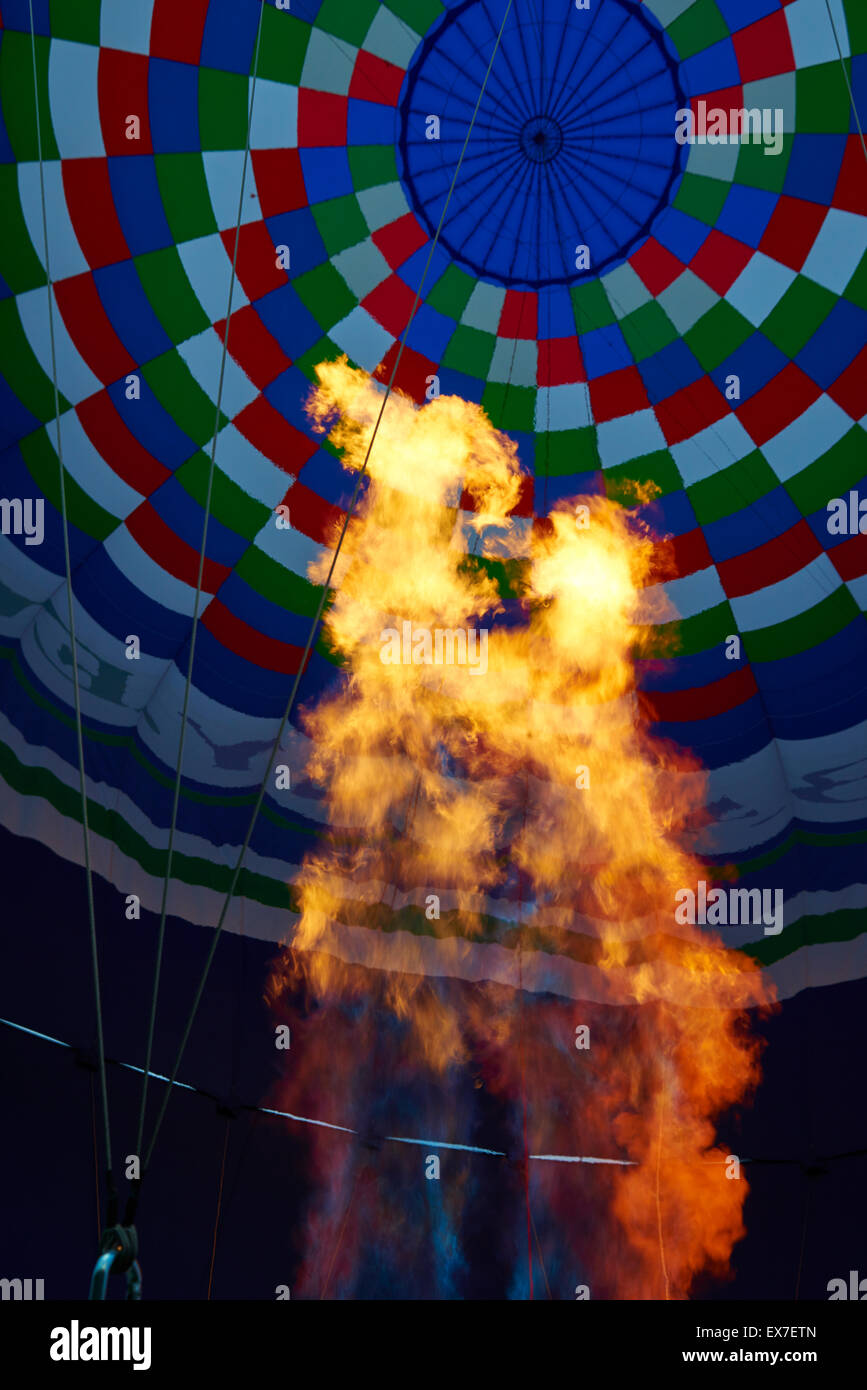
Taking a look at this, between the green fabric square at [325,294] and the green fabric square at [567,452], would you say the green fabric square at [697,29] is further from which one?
the green fabric square at [325,294]

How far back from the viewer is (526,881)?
8.55 metres

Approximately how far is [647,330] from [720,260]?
0.59m

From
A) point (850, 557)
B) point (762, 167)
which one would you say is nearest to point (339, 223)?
point (762, 167)

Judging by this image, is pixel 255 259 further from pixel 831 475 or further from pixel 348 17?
pixel 831 475

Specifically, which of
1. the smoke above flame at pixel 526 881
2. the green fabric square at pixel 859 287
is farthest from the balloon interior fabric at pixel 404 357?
the smoke above flame at pixel 526 881

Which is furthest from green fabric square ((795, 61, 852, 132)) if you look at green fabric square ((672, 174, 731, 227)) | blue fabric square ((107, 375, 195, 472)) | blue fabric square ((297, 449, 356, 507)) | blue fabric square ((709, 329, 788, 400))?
blue fabric square ((107, 375, 195, 472))

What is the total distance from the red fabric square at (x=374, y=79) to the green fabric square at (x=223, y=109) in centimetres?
62

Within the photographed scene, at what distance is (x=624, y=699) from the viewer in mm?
8242

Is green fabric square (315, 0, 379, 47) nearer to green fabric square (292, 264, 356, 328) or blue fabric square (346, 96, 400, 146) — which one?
blue fabric square (346, 96, 400, 146)

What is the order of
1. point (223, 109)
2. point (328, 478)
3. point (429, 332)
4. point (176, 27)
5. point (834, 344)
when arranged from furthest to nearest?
point (328, 478)
point (429, 332)
point (834, 344)
point (223, 109)
point (176, 27)
